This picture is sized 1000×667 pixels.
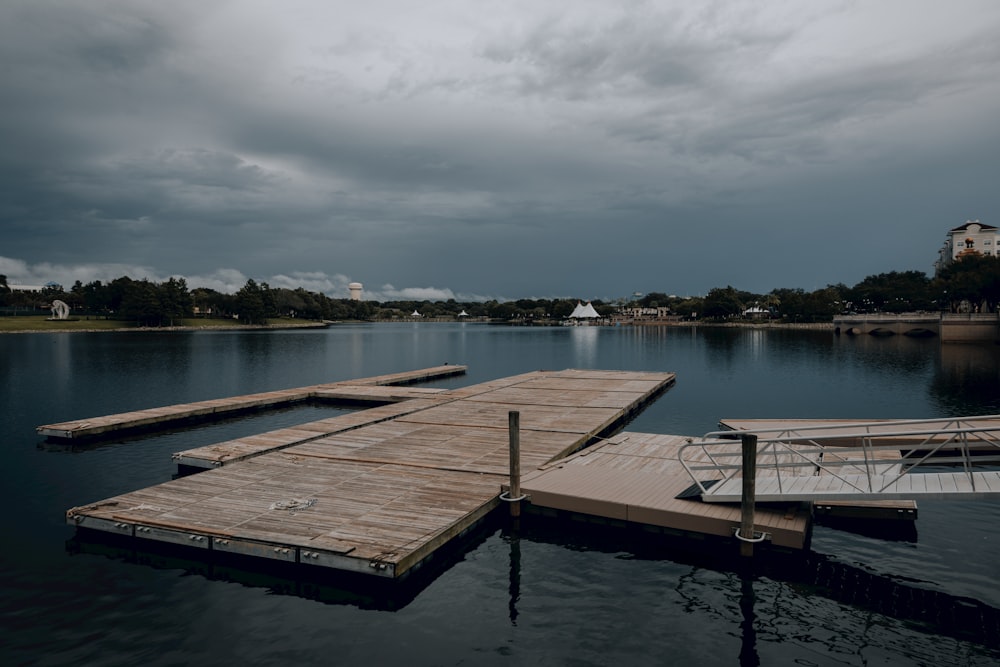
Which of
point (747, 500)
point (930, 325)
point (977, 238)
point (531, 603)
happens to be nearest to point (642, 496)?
point (747, 500)

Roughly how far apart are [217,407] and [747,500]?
2936 cm

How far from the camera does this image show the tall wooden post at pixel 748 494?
12.4 metres

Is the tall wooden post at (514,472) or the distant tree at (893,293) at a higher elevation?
the distant tree at (893,293)

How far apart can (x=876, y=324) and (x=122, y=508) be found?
15274 centimetres

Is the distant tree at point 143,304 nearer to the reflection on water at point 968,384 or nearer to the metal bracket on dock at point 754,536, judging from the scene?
the reflection on water at point 968,384

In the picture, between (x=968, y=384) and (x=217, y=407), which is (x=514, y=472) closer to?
(x=217, y=407)

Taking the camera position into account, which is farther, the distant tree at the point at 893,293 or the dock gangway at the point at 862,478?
the distant tree at the point at 893,293

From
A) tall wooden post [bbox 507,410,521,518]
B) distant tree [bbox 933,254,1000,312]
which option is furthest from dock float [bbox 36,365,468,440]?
distant tree [bbox 933,254,1000,312]

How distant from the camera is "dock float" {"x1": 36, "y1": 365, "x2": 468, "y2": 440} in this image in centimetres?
2686

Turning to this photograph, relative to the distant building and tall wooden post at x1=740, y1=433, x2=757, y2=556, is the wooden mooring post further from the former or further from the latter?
the distant building

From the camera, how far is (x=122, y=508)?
14.4 meters

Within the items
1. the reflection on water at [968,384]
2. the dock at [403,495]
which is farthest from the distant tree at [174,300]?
the reflection on water at [968,384]

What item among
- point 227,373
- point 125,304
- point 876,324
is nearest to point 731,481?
point 227,373

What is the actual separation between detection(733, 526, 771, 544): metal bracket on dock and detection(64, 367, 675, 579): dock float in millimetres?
5824
